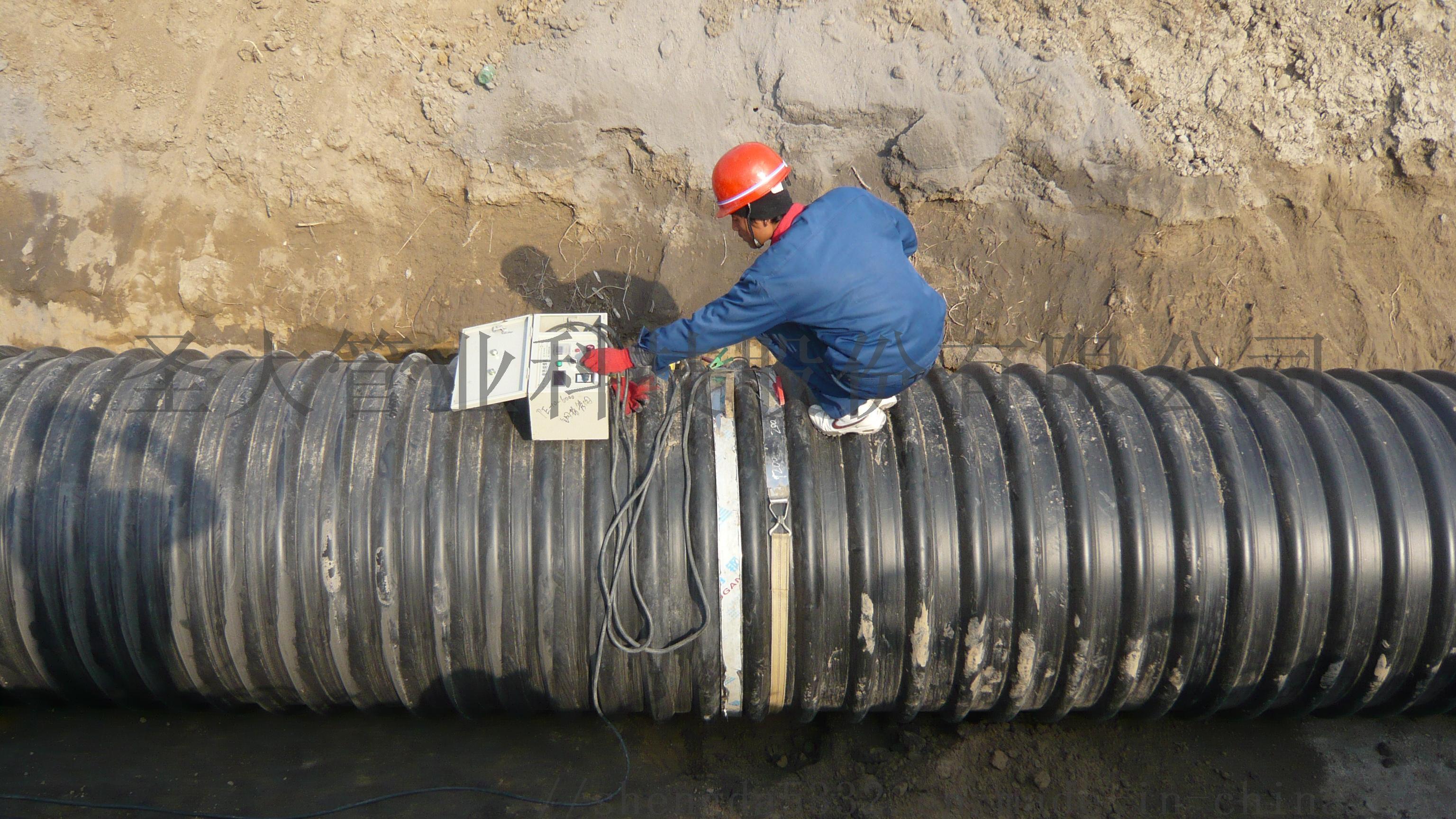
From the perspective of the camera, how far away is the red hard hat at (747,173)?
295cm

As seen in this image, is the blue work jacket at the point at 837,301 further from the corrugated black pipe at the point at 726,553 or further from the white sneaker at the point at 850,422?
the corrugated black pipe at the point at 726,553

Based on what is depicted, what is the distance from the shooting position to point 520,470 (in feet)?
10.1

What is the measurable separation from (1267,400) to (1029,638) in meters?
1.37

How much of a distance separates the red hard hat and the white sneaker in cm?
82

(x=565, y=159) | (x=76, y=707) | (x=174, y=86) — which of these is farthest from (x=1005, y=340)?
(x=174, y=86)

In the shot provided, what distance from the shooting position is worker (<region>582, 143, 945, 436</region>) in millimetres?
2914

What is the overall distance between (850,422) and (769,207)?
828 mm

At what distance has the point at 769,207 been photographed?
3.01 m

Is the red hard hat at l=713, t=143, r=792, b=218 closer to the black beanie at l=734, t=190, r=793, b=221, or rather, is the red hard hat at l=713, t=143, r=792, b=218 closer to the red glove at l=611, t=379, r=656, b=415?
the black beanie at l=734, t=190, r=793, b=221

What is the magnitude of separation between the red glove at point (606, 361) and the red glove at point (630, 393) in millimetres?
103

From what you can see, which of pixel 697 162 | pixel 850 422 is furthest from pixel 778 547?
pixel 697 162

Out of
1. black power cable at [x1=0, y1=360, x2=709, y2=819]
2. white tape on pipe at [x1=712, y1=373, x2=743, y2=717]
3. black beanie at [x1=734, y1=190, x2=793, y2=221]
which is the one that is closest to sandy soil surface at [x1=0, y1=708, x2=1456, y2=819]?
black power cable at [x1=0, y1=360, x2=709, y2=819]

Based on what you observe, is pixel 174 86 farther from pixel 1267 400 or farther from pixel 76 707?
pixel 1267 400

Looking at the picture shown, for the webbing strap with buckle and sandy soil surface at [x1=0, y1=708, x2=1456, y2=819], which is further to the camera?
sandy soil surface at [x1=0, y1=708, x2=1456, y2=819]
